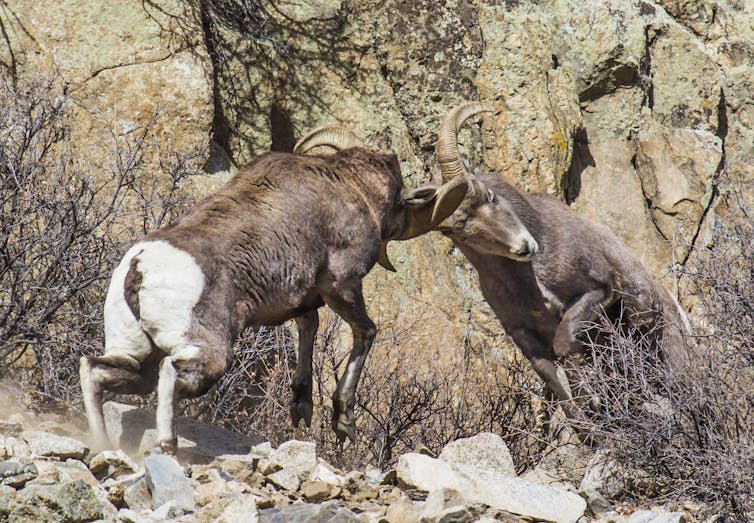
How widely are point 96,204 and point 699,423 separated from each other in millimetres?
4758

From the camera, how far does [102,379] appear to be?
599cm

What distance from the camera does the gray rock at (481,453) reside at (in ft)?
21.5

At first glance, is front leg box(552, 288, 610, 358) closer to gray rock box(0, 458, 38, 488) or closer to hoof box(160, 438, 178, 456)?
hoof box(160, 438, 178, 456)

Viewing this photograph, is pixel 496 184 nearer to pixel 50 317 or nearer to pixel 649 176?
pixel 50 317

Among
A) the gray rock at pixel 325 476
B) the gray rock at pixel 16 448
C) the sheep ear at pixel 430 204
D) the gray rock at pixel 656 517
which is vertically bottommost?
the gray rock at pixel 656 517

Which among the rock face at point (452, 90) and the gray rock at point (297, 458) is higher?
the rock face at point (452, 90)

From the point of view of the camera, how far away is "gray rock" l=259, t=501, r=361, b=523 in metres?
5.02

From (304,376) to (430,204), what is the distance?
5.17ft

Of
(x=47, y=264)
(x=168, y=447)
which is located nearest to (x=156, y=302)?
(x=168, y=447)

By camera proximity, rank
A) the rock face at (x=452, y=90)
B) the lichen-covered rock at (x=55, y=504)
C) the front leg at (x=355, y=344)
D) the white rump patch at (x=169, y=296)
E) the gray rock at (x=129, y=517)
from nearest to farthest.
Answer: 1. the lichen-covered rock at (x=55, y=504)
2. the gray rock at (x=129, y=517)
3. the white rump patch at (x=169, y=296)
4. the front leg at (x=355, y=344)
5. the rock face at (x=452, y=90)

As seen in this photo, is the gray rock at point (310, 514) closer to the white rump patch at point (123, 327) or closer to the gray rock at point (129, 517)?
the gray rock at point (129, 517)

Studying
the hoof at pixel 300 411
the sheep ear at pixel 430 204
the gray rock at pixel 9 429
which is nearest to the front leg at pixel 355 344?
the hoof at pixel 300 411

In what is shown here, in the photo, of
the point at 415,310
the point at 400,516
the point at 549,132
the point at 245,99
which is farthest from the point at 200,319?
the point at 549,132

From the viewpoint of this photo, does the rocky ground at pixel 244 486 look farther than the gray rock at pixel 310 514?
No
